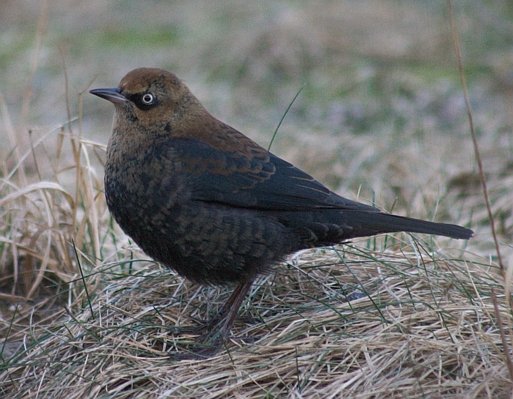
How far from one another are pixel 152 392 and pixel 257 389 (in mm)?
445

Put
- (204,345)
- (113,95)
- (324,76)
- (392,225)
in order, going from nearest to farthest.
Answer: (204,345) → (392,225) → (113,95) → (324,76)

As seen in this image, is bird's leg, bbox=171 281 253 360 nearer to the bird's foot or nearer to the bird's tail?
the bird's foot

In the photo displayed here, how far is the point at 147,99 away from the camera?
466 centimetres

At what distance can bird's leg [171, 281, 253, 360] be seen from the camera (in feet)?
13.4

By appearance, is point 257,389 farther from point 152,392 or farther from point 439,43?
point 439,43

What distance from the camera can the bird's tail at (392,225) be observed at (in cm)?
425

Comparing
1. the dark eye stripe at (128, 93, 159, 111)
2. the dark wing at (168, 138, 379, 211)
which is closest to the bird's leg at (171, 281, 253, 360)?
the dark wing at (168, 138, 379, 211)

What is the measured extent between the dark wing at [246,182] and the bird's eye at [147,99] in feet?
0.93

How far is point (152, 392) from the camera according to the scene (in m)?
3.74

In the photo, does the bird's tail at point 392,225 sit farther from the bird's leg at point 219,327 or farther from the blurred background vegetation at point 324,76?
the blurred background vegetation at point 324,76

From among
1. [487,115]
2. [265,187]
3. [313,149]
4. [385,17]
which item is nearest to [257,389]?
[265,187]

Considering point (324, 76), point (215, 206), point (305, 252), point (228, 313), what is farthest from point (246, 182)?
point (324, 76)

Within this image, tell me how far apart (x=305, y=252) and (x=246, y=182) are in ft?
2.59

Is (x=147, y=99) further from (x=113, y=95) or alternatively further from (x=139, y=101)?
(x=113, y=95)
